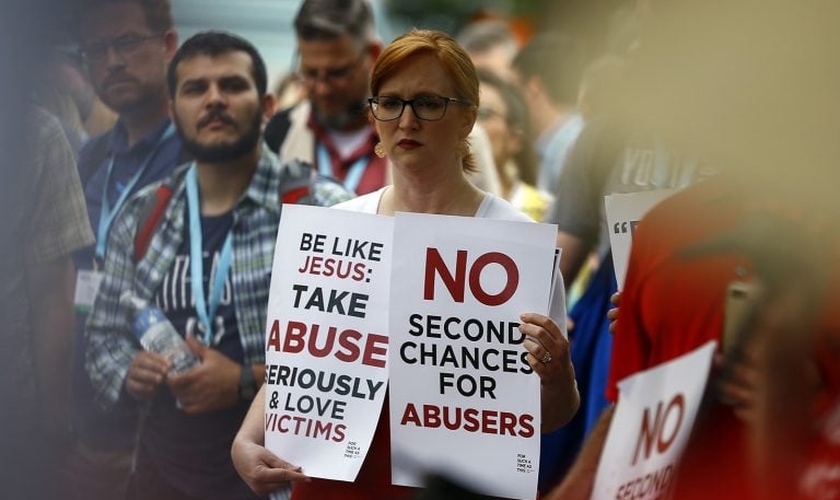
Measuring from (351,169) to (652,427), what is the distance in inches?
148

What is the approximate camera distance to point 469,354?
3.82m

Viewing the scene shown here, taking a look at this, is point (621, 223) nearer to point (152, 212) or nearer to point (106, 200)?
point (152, 212)

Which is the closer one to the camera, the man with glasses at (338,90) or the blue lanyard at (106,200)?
the blue lanyard at (106,200)

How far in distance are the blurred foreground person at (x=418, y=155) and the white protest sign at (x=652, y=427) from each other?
82 centimetres

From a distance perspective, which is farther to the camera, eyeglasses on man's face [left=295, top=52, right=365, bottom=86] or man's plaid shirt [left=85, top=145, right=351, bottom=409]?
eyeglasses on man's face [left=295, top=52, right=365, bottom=86]

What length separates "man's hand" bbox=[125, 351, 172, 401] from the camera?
5254mm

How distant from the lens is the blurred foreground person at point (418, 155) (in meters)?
3.94

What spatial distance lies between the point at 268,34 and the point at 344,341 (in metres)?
2.38

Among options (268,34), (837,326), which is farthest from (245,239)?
(837,326)

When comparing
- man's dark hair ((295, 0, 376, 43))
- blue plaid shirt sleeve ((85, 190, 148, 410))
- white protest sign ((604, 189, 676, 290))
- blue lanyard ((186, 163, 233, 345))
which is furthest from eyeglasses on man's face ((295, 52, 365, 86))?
white protest sign ((604, 189, 676, 290))

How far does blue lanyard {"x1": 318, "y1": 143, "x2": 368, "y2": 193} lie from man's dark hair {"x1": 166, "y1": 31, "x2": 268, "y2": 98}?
1.03 metres

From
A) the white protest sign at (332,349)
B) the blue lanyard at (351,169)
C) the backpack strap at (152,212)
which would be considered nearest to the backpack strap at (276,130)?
the backpack strap at (152,212)

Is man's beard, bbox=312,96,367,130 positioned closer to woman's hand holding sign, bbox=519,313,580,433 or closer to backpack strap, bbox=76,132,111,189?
backpack strap, bbox=76,132,111,189

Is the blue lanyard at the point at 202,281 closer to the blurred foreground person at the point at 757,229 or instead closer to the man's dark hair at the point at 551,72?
the man's dark hair at the point at 551,72
